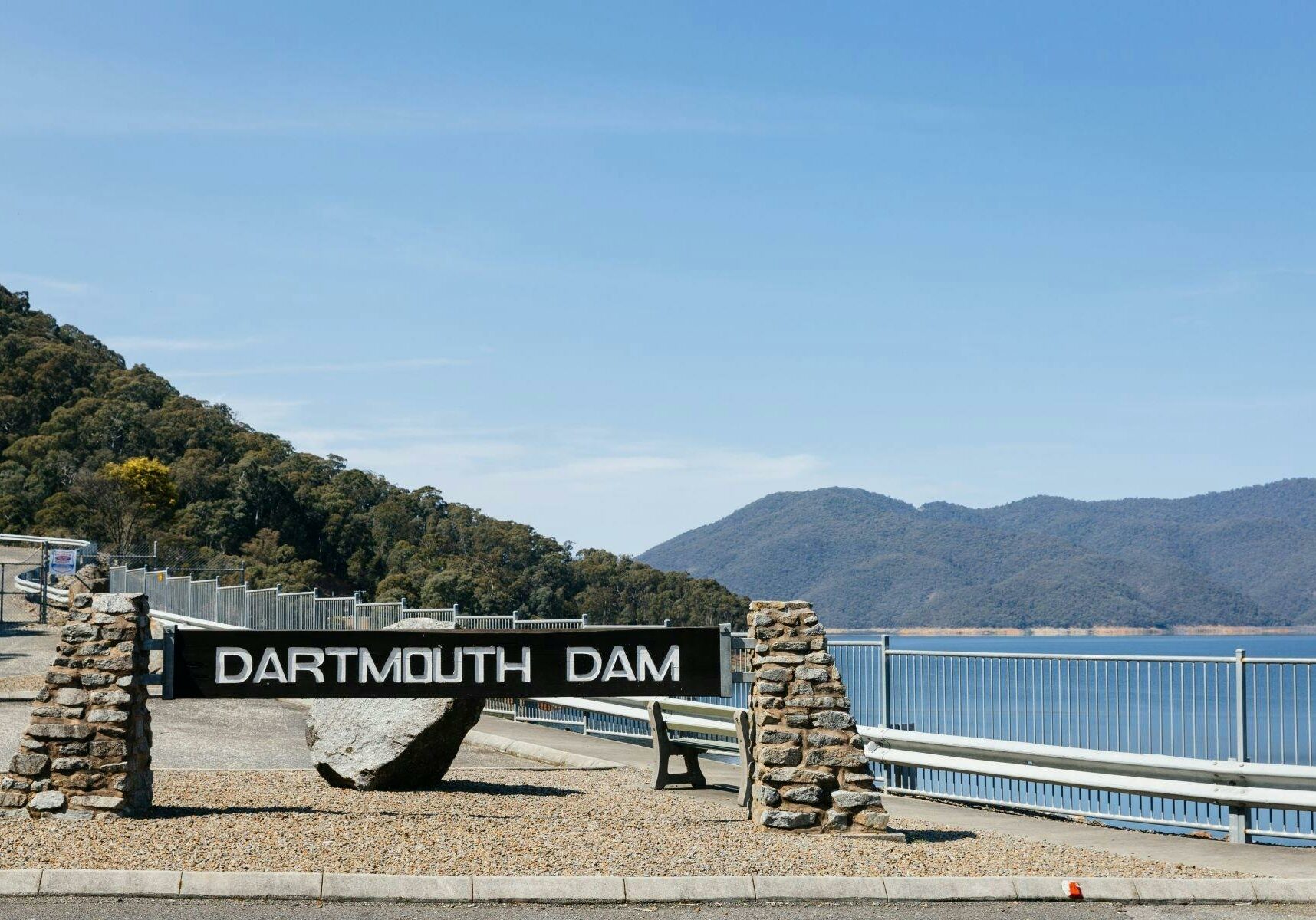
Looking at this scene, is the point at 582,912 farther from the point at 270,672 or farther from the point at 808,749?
the point at 270,672

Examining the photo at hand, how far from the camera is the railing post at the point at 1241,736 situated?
1188cm

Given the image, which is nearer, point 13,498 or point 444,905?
point 444,905

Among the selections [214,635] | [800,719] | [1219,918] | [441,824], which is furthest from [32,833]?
[1219,918]

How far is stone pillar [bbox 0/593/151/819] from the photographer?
1115 cm

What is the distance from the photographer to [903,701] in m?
15.4

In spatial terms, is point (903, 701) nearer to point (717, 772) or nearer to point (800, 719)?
point (717, 772)

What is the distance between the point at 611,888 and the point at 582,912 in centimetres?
39

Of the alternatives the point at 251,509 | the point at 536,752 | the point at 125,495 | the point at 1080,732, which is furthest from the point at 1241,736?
the point at 251,509

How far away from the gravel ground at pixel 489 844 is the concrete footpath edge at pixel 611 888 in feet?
1.03

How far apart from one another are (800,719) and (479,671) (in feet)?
9.33

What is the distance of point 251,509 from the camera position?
99875 mm

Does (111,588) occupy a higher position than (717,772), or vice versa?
(111,588)

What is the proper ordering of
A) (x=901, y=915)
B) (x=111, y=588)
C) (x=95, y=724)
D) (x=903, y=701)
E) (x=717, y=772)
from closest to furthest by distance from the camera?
(x=901, y=915)
(x=95, y=724)
(x=903, y=701)
(x=717, y=772)
(x=111, y=588)

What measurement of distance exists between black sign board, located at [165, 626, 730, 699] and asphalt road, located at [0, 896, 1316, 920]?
332 cm
